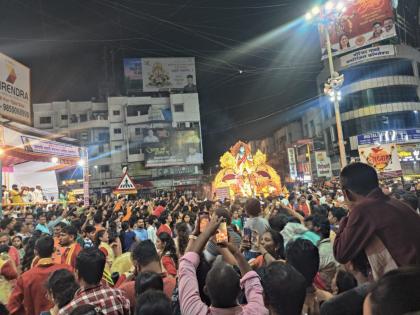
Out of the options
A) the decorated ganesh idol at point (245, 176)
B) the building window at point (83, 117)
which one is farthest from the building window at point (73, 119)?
the decorated ganesh idol at point (245, 176)

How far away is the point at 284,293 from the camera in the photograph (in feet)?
7.31

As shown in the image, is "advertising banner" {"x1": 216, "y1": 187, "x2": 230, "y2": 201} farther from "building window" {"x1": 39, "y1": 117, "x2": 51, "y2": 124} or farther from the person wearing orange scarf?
"building window" {"x1": 39, "y1": 117, "x2": 51, "y2": 124}

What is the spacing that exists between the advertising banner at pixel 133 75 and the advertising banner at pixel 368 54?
3025cm

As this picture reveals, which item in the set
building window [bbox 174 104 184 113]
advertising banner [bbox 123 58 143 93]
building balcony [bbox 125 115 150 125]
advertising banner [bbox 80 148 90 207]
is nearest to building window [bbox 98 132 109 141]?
building balcony [bbox 125 115 150 125]

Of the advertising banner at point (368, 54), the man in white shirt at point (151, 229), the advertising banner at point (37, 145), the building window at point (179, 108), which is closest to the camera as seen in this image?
the man in white shirt at point (151, 229)

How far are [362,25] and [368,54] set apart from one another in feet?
24.5

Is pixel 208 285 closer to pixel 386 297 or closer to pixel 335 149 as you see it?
pixel 386 297

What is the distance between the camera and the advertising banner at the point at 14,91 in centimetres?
1341

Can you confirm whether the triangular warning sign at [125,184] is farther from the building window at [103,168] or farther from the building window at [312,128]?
the building window at [312,128]

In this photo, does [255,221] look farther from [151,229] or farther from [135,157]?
[135,157]

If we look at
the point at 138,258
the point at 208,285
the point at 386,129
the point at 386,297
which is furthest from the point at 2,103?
the point at 386,129

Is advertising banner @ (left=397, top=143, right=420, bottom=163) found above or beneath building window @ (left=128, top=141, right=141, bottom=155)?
beneath

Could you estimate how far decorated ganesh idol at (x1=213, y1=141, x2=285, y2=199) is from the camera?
22.6 m

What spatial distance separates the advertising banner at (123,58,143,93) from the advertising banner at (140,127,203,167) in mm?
7658
